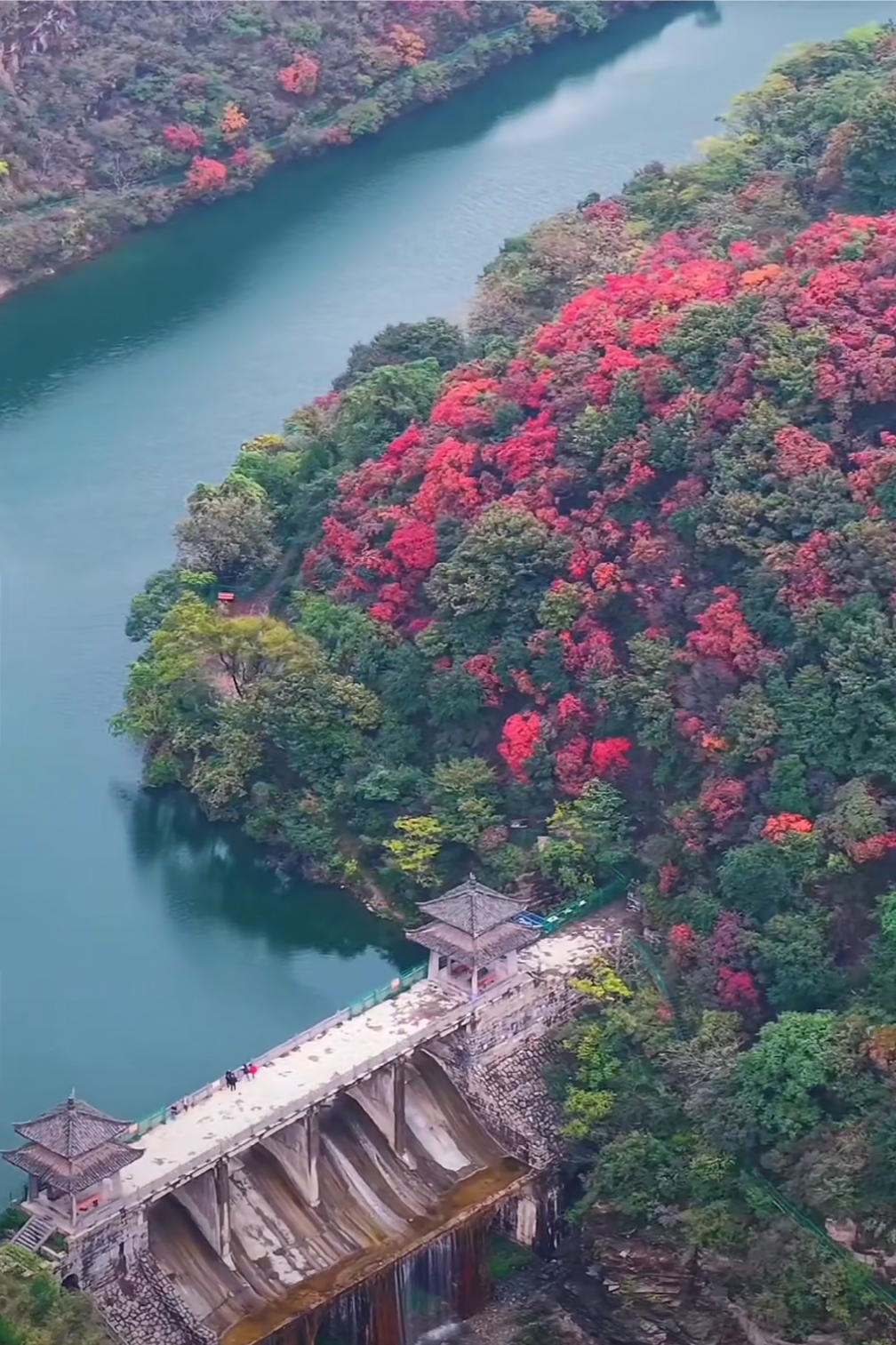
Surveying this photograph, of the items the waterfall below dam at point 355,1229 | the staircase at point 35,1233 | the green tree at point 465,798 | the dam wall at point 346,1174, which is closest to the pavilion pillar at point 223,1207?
the dam wall at point 346,1174

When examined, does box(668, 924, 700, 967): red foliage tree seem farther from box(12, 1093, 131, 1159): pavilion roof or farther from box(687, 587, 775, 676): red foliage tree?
box(12, 1093, 131, 1159): pavilion roof

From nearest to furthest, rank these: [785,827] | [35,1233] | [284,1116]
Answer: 1. [35,1233]
2. [284,1116]
3. [785,827]

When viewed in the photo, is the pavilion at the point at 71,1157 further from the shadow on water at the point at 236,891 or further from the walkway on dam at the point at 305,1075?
the shadow on water at the point at 236,891

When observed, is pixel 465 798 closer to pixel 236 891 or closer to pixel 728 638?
pixel 236 891

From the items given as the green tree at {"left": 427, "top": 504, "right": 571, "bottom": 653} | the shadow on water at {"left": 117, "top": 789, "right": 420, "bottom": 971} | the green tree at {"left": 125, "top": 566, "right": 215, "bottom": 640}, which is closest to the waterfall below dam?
the shadow on water at {"left": 117, "top": 789, "right": 420, "bottom": 971}

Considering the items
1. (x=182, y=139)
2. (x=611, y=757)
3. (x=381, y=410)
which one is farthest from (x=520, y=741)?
(x=182, y=139)
